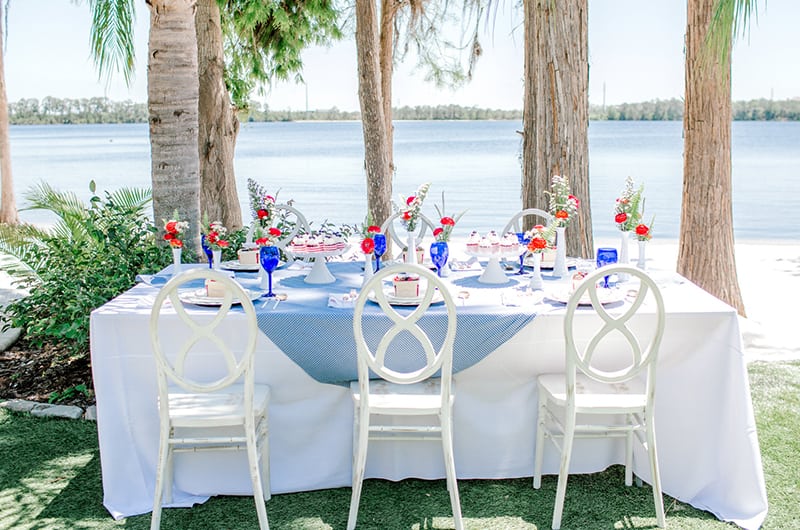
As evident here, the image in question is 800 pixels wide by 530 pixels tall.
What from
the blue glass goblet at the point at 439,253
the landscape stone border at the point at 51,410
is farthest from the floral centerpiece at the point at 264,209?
the landscape stone border at the point at 51,410

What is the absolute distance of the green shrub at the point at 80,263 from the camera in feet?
15.1

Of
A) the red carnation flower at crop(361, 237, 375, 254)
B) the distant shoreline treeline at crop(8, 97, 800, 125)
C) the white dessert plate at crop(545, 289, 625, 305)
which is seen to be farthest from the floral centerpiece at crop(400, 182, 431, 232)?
the distant shoreline treeline at crop(8, 97, 800, 125)

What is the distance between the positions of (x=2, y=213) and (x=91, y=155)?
28373 millimetres

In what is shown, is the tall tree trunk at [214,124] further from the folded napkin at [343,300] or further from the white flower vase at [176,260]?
the folded napkin at [343,300]

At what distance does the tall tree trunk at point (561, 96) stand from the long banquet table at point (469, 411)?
1820 mm

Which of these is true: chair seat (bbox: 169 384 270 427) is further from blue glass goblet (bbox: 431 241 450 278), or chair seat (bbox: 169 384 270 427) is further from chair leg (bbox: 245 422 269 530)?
blue glass goblet (bbox: 431 241 450 278)

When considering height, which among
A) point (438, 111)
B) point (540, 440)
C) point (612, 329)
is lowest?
point (540, 440)

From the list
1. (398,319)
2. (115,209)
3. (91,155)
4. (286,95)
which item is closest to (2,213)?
(115,209)

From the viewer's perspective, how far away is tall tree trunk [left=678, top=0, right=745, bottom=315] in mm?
5992

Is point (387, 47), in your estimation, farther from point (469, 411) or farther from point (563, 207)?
point (469, 411)

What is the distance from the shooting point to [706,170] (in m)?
6.13

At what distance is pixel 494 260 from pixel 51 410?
2398 mm

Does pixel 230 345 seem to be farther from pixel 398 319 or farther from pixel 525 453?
pixel 525 453

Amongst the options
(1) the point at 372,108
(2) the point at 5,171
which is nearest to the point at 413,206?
(1) the point at 372,108
